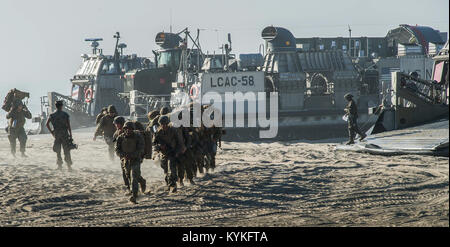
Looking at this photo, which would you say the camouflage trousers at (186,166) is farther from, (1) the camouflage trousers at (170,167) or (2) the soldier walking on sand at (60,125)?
(2) the soldier walking on sand at (60,125)

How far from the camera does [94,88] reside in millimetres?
31016

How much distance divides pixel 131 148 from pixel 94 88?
21.4 meters

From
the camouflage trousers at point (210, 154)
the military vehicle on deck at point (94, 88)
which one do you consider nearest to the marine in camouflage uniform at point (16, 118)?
the camouflage trousers at point (210, 154)

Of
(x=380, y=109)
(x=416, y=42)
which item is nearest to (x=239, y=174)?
(x=380, y=109)

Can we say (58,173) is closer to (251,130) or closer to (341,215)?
(341,215)

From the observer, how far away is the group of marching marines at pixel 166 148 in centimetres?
1019

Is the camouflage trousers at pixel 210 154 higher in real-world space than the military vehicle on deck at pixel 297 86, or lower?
lower

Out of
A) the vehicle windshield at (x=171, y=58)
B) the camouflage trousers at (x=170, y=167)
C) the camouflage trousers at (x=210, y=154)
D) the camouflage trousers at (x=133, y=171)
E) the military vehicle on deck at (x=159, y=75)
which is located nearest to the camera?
the camouflage trousers at (x=133, y=171)

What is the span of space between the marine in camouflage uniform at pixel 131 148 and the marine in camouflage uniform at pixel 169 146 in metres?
0.77

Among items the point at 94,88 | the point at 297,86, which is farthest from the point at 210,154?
the point at 94,88

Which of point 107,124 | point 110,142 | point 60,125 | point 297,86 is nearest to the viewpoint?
point 60,125

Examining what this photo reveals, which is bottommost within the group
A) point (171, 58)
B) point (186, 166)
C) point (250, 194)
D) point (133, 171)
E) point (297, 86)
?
point (250, 194)

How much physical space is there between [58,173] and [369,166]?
5.99 m

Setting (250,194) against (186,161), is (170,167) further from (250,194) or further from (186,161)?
(250,194)
